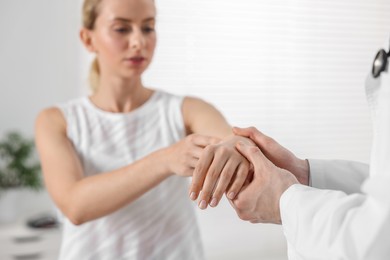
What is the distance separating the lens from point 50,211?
9.96ft

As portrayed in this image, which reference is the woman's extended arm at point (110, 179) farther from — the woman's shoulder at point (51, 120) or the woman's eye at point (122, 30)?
the woman's eye at point (122, 30)

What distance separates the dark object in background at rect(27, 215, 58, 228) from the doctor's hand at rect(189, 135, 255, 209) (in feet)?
5.32

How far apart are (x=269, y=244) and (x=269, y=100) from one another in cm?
93

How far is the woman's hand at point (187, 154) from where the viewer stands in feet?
4.35

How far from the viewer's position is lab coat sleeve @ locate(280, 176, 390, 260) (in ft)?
2.37

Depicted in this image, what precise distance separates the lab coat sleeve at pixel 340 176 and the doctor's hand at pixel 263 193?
163mm

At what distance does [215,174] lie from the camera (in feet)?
4.01

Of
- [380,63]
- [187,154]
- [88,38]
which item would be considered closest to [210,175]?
[187,154]

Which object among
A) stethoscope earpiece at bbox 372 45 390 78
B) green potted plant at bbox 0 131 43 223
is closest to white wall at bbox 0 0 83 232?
green potted plant at bbox 0 131 43 223

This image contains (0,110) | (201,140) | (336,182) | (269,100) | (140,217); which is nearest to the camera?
(336,182)

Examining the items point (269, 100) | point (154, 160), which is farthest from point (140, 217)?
point (269, 100)

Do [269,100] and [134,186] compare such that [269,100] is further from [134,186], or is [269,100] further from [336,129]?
[134,186]

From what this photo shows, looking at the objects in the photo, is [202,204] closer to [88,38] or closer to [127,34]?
[127,34]

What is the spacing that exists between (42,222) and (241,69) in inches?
58.4
